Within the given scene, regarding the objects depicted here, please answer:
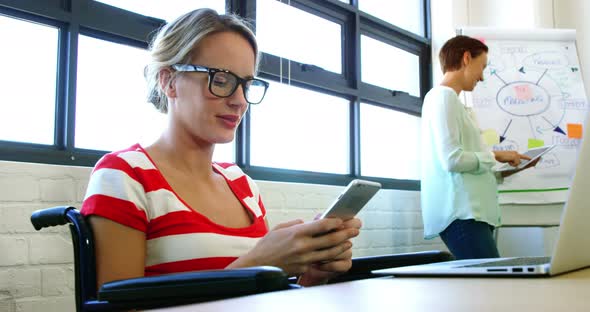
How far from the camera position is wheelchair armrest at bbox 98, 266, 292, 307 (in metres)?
0.70

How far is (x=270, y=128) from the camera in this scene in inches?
104

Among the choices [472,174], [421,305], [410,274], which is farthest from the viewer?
[472,174]

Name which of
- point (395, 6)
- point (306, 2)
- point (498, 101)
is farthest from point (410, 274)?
point (395, 6)

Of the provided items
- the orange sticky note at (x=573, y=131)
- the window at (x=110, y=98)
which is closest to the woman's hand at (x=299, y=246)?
the window at (x=110, y=98)

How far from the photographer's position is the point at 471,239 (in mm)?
2230

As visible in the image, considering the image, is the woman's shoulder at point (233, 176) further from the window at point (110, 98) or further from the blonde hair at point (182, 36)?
the window at point (110, 98)

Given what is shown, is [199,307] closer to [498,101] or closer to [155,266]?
[155,266]

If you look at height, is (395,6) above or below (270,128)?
above

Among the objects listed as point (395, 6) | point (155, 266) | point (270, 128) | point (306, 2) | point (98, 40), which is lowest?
point (155, 266)

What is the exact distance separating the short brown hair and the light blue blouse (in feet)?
0.71

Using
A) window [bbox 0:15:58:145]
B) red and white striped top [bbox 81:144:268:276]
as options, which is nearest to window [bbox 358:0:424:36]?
window [bbox 0:15:58:145]

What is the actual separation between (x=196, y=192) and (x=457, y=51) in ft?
5.50

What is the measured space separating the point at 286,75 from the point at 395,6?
1.38m

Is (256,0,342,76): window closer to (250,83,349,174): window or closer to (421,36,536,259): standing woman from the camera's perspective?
(250,83,349,174): window
